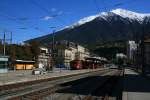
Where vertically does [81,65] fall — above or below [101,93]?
above

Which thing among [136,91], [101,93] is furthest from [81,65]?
[136,91]

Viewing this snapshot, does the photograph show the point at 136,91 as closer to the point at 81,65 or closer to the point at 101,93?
the point at 101,93

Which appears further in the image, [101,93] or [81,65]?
[81,65]

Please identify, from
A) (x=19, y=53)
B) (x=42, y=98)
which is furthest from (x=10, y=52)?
(x=42, y=98)

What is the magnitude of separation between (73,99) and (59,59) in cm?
13391

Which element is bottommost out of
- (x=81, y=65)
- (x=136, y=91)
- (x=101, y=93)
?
(x=101, y=93)

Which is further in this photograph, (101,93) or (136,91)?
(101,93)

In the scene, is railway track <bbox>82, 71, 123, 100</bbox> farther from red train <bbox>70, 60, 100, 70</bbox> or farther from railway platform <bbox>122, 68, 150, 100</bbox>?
red train <bbox>70, 60, 100, 70</bbox>

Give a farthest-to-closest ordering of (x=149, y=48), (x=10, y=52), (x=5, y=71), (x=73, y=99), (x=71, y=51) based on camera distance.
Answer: (x=71, y=51), (x=10, y=52), (x=149, y=48), (x=5, y=71), (x=73, y=99)

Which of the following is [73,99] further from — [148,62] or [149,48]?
[149,48]

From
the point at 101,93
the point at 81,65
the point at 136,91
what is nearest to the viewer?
the point at 136,91

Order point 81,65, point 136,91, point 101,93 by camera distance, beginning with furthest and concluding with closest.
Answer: point 81,65, point 101,93, point 136,91

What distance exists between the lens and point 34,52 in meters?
134

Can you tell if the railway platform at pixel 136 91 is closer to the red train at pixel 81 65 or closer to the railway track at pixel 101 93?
the railway track at pixel 101 93
